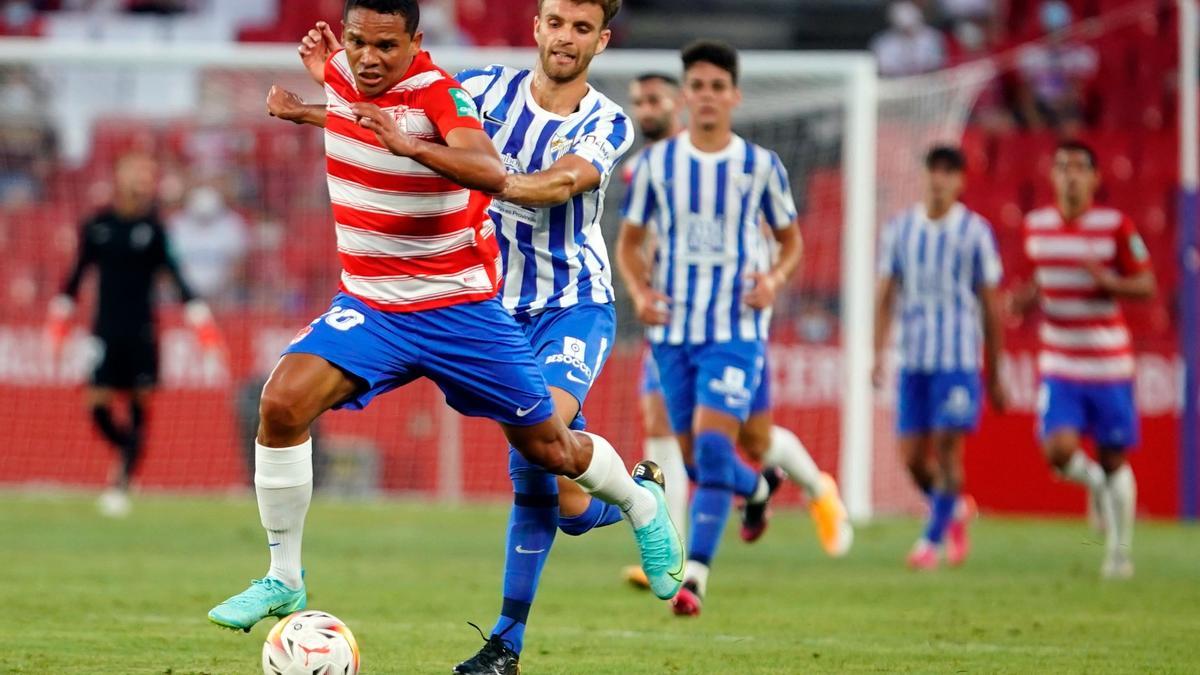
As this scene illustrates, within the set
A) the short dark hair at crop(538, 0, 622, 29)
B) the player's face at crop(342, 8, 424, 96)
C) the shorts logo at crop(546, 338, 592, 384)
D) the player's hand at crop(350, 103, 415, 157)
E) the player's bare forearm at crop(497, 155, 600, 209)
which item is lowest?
the shorts logo at crop(546, 338, 592, 384)

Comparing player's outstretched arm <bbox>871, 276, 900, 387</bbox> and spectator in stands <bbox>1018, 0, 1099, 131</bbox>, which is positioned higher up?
spectator in stands <bbox>1018, 0, 1099, 131</bbox>

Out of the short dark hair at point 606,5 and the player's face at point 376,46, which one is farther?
the short dark hair at point 606,5

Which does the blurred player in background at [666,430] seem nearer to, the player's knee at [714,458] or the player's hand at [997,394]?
the player's knee at [714,458]

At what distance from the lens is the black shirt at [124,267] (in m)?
14.2

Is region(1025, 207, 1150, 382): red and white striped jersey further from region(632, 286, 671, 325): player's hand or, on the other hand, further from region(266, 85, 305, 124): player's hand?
region(266, 85, 305, 124): player's hand

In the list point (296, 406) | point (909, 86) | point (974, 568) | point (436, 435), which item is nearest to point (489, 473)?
point (436, 435)

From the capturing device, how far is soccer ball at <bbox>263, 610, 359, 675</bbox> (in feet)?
17.0

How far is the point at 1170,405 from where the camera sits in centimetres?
1473

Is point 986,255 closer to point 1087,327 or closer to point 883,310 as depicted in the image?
point 883,310

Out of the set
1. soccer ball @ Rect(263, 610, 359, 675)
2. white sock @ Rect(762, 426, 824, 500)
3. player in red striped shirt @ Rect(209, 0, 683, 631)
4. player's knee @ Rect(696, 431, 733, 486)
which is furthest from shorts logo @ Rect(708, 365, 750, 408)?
soccer ball @ Rect(263, 610, 359, 675)

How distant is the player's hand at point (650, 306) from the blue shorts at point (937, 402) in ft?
11.7

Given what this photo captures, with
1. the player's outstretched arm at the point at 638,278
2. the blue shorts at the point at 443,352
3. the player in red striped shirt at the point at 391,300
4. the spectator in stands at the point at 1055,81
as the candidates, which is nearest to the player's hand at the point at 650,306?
the player's outstretched arm at the point at 638,278

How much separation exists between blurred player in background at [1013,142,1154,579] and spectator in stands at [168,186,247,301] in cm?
883

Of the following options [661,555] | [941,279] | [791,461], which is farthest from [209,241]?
[661,555]
